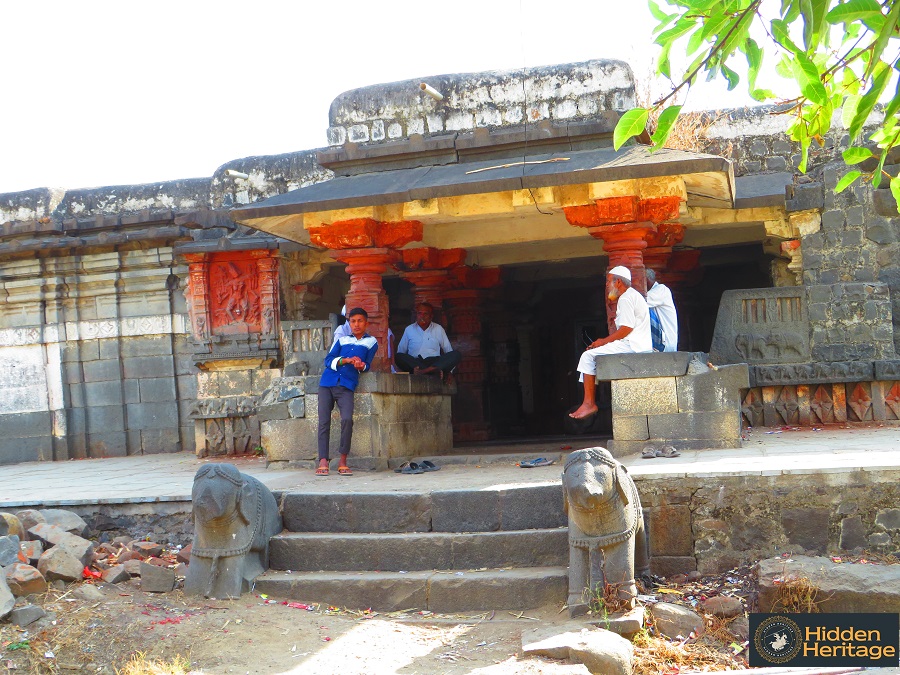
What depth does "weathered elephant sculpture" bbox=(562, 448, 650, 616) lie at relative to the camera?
5141 mm

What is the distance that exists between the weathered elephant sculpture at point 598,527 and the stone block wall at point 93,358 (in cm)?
742

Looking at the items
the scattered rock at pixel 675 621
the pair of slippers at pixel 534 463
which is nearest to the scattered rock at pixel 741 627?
the scattered rock at pixel 675 621

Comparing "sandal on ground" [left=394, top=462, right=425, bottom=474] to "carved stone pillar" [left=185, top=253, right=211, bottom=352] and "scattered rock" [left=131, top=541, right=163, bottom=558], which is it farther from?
"carved stone pillar" [left=185, top=253, right=211, bottom=352]

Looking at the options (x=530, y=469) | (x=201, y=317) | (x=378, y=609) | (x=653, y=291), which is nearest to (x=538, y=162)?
(x=653, y=291)

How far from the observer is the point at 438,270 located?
10.6 m

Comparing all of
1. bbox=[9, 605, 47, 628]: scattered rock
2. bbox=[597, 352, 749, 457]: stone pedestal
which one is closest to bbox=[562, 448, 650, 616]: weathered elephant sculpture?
bbox=[597, 352, 749, 457]: stone pedestal

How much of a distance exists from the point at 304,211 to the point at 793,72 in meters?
5.59

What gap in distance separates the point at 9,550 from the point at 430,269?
5804mm

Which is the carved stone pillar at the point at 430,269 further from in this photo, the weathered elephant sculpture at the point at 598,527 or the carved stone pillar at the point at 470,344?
the weathered elephant sculpture at the point at 598,527

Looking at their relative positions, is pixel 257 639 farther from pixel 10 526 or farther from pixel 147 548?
pixel 10 526

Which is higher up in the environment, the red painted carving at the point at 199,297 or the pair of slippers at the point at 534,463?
the red painted carving at the point at 199,297

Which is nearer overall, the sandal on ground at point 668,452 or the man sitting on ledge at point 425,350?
the sandal on ground at point 668,452

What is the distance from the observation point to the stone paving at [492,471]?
19.8 feet

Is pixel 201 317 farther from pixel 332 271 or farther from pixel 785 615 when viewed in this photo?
pixel 785 615
